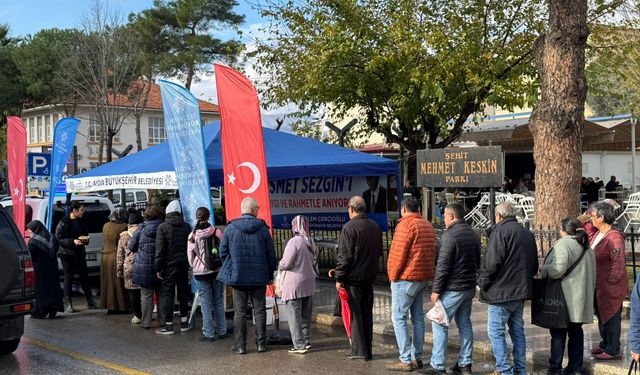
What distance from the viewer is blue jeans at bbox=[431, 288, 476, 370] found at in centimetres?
709

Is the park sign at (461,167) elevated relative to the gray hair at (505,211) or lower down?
elevated

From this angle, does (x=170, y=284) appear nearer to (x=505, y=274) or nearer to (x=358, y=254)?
(x=358, y=254)

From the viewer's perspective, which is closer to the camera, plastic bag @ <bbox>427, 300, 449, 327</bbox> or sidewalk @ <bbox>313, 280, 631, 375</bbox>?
plastic bag @ <bbox>427, 300, 449, 327</bbox>

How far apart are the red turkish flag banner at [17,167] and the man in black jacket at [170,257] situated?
3956mm

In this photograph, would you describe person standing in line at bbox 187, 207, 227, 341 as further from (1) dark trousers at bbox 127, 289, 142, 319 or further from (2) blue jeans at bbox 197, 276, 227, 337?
(1) dark trousers at bbox 127, 289, 142, 319

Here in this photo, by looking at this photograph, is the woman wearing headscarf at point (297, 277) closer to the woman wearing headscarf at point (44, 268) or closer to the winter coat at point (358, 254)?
the winter coat at point (358, 254)

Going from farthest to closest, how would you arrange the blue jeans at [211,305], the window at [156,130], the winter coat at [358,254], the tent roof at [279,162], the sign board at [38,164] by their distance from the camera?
1. the window at [156,130]
2. the sign board at [38,164]
3. the tent roof at [279,162]
4. the blue jeans at [211,305]
5. the winter coat at [358,254]

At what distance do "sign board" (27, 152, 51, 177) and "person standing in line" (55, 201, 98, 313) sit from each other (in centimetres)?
853

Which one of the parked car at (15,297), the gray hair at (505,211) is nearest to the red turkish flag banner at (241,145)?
the parked car at (15,297)

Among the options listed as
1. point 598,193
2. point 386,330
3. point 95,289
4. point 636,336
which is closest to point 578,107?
point 386,330

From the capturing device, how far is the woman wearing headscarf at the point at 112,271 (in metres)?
10.9

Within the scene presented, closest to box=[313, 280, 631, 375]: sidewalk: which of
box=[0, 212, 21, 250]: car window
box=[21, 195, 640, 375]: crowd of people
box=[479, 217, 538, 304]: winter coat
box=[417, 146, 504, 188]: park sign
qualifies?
box=[21, 195, 640, 375]: crowd of people

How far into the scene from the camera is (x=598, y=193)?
69.1 ft

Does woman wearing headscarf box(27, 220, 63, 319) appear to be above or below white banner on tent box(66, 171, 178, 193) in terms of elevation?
below
